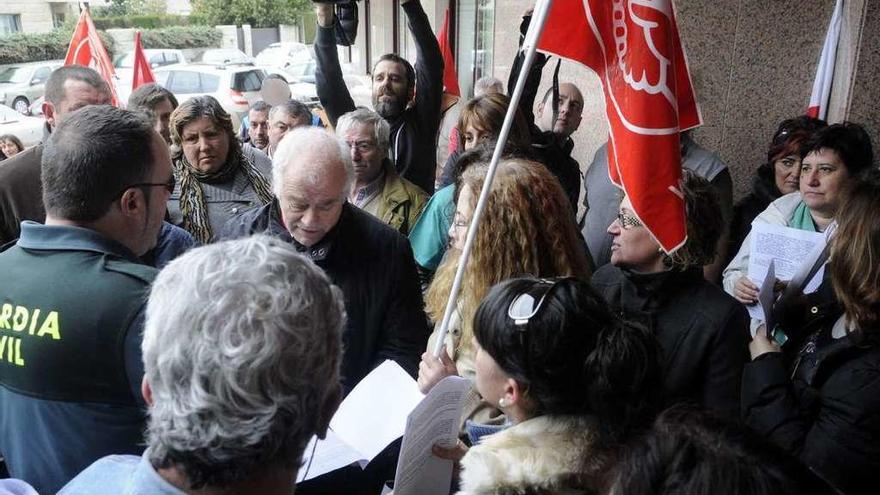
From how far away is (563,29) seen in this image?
7.21 ft

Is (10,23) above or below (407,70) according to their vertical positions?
above

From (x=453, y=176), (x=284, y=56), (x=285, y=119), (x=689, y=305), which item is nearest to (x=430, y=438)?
(x=689, y=305)

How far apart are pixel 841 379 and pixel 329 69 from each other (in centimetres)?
329

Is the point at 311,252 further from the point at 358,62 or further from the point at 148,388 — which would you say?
the point at 358,62

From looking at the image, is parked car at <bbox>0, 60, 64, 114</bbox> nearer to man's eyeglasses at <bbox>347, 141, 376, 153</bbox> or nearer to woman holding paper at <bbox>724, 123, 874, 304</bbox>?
man's eyeglasses at <bbox>347, 141, 376, 153</bbox>

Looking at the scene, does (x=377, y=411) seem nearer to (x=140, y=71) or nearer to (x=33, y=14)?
(x=140, y=71)

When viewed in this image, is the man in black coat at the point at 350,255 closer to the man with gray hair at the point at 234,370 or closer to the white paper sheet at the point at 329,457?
the white paper sheet at the point at 329,457

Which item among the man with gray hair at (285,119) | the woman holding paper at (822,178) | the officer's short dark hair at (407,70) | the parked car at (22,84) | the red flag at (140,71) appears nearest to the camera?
the woman holding paper at (822,178)

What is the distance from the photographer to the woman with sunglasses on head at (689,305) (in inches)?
80.4

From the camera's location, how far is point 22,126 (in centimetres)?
1373

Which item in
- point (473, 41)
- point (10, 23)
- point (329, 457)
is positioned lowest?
point (329, 457)

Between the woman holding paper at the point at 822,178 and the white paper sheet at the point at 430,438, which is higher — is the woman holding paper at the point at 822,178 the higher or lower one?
the higher one

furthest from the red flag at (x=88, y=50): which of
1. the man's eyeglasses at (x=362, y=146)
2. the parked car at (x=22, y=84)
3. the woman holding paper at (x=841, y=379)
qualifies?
the parked car at (x=22, y=84)

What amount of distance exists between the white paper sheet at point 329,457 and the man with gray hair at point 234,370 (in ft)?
2.06
